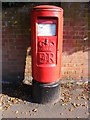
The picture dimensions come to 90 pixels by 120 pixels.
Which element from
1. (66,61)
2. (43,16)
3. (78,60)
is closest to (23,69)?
(66,61)

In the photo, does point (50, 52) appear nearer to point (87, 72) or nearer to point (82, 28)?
point (82, 28)

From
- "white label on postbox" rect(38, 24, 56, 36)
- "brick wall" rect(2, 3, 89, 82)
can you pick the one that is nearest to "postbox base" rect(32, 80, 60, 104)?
"brick wall" rect(2, 3, 89, 82)

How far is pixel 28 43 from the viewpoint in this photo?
3.97 m

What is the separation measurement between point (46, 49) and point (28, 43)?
97cm

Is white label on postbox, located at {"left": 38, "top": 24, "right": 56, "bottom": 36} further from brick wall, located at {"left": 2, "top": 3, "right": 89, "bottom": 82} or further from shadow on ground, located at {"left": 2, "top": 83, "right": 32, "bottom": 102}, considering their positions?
shadow on ground, located at {"left": 2, "top": 83, "right": 32, "bottom": 102}

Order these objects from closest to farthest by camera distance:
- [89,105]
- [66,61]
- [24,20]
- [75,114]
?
1. [75,114]
2. [89,105]
3. [24,20]
4. [66,61]

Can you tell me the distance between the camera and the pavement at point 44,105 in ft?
10.3

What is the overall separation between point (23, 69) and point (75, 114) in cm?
167

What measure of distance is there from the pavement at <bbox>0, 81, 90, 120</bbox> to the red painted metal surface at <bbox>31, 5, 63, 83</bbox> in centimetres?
53

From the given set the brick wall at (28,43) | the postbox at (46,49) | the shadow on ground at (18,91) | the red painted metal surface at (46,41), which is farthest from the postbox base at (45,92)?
the brick wall at (28,43)

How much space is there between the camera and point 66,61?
162 inches

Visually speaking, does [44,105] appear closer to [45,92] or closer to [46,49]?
[45,92]

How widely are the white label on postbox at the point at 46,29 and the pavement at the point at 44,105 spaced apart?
1.41m

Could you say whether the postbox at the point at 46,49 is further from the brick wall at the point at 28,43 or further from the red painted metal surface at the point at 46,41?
the brick wall at the point at 28,43
